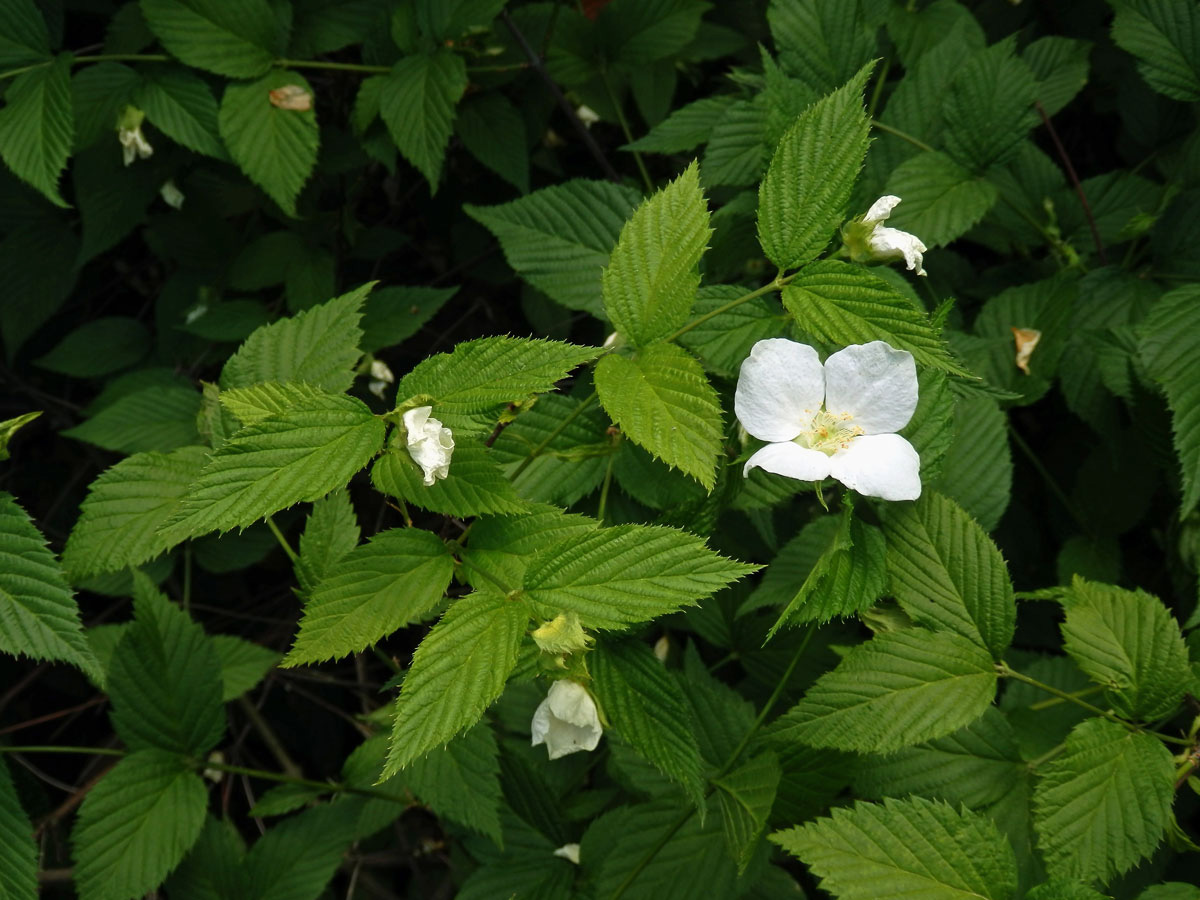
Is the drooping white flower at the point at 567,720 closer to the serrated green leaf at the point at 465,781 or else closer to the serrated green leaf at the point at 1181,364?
the serrated green leaf at the point at 465,781

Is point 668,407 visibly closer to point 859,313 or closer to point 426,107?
point 859,313

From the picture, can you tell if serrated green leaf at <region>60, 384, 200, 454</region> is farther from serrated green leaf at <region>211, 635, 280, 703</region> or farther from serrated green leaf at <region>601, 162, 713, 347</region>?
serrated green leaf at <region>601, 162, 713, 347</region>

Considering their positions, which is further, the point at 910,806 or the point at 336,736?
the point at 336,736

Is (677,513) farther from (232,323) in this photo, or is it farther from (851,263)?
(232,323)

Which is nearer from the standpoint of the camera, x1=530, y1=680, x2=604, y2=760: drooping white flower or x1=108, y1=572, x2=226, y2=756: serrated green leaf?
x1=530, y1=680, x2=604, y2=760: drooping white flower

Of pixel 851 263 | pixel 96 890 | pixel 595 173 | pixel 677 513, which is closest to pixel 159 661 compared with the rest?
pixel 96 890

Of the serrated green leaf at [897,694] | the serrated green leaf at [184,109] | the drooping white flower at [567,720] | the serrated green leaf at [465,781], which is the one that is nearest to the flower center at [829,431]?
the serrated green leaf at [897,694]

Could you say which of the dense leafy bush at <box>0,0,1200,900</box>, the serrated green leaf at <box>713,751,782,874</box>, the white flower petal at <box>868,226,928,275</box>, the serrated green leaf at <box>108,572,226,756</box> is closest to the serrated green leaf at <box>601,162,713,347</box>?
the dense leafy bush at <box>0,0,1200,900</box>
